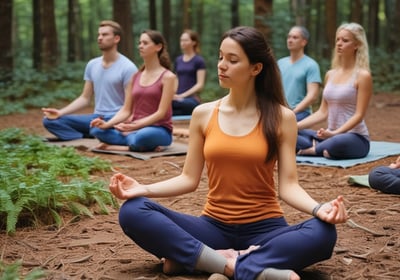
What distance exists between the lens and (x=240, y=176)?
3.60 meters

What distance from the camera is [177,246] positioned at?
11.4 ft

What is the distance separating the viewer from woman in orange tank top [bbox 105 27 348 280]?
3389mm

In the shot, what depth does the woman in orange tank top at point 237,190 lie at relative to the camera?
3389mm

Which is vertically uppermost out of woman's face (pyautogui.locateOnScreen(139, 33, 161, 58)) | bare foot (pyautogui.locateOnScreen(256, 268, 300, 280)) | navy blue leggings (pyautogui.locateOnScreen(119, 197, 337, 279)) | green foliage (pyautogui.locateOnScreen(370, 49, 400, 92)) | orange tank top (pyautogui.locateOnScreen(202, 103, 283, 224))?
woman's face (pyautogui.locateOnScreen(139, 33, 161, 58))

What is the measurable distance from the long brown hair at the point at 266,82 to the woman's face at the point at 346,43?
3.72m

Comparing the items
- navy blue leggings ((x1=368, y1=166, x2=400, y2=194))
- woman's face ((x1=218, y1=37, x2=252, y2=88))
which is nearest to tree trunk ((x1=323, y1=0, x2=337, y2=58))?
navy blue leggings ((x1=368, y1=166, x2=400, y2=194))

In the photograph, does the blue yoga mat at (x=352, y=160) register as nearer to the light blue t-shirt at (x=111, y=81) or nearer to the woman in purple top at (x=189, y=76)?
the light blue t-shirt at (x=111, y=81)

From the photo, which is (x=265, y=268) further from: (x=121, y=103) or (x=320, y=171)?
(x=121, y=103)

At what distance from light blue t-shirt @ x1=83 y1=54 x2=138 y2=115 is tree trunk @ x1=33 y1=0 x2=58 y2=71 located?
1067cm

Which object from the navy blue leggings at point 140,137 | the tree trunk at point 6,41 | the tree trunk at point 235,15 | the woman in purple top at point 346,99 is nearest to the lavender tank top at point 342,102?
the woman in purple top at point 346,99

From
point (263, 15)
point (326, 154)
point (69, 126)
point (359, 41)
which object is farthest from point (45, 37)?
point (359, 41)

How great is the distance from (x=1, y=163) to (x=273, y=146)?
325cm

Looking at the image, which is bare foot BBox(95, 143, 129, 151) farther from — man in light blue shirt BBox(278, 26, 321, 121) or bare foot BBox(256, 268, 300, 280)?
bare foot BBox(256, 268, 300, 280)

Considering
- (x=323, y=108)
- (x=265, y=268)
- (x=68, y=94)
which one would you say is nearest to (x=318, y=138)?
(x=323, y=108)
